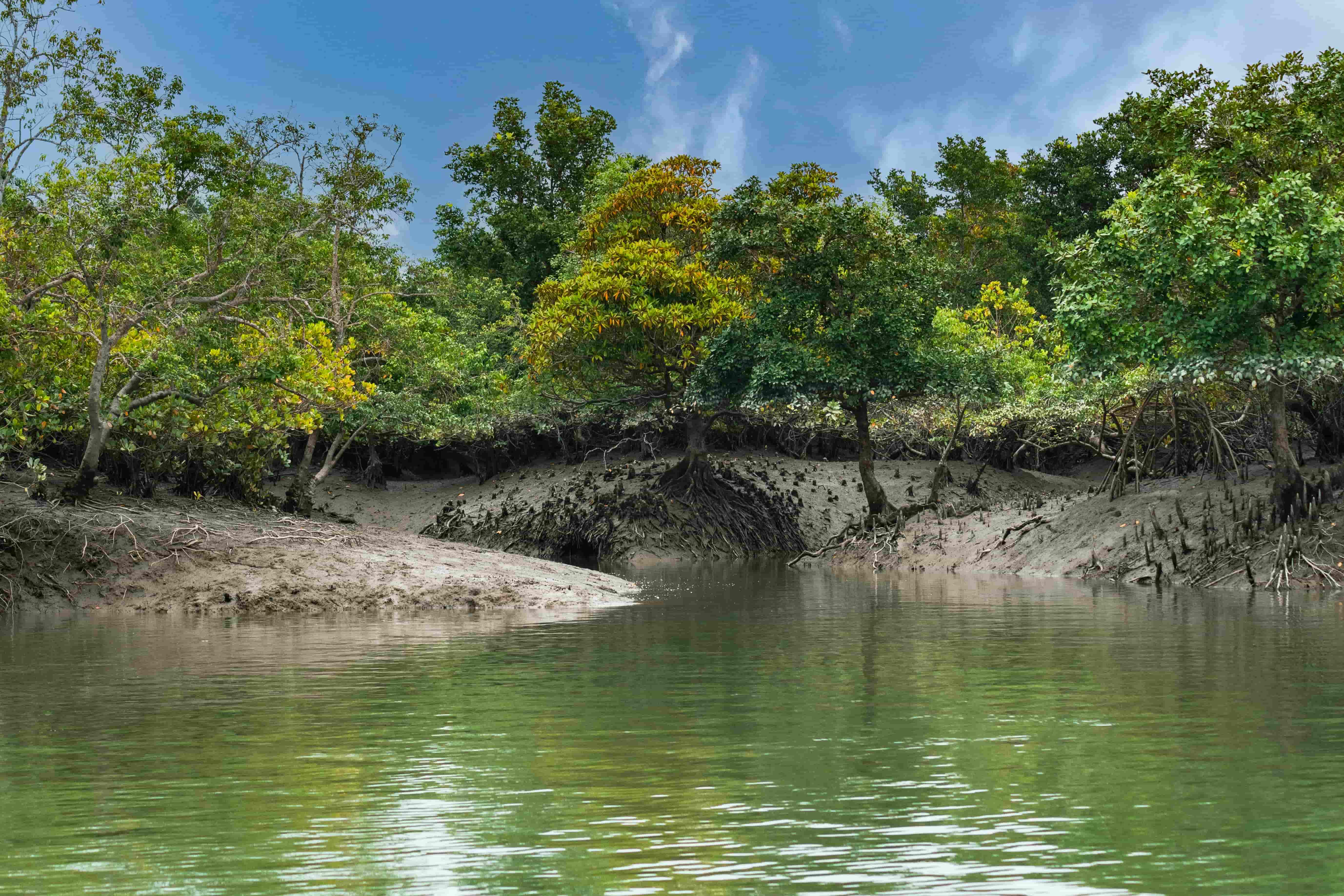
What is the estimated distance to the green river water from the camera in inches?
221

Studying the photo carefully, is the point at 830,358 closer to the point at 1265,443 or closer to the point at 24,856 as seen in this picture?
the point at 1265,443

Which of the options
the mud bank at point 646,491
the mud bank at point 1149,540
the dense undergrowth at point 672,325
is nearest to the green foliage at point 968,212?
the dense undergrowth at point 672,325

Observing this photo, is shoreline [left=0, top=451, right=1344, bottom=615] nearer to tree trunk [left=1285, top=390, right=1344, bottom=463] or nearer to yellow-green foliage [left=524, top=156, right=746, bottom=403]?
tree trunk [left=1285, top=390, right=1344, bottom=463]

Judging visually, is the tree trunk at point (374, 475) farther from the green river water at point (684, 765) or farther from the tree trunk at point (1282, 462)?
the green river water at point (684, 765)

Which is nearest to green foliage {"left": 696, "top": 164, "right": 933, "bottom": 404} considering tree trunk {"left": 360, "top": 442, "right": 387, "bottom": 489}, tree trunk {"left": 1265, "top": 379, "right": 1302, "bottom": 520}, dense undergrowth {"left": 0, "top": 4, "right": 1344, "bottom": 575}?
dense undergrowth {"left": 0, "top": 4, "right": 1344, "bottom": 575}

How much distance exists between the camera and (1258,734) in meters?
8.54

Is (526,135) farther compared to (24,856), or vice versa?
(526,135)

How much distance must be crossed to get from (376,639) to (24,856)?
1010 cm

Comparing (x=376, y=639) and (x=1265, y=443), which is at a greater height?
(x=1265, y=443)

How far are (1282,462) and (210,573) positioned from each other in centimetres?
1833

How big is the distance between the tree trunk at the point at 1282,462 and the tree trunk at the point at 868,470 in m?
12.0

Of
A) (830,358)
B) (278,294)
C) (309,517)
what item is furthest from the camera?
(830,358)

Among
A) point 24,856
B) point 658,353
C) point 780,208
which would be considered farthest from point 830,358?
point 24,856

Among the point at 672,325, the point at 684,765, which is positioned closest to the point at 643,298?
the point at 672,325
